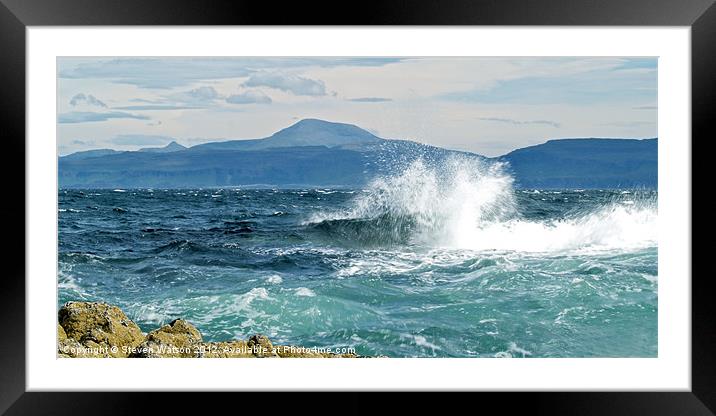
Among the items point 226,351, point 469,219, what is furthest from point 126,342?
point 469,219

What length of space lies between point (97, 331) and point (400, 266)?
2394 mm

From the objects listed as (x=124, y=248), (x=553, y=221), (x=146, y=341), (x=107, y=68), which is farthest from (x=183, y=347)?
(x=553, y=221)

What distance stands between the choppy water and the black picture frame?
5.22 feet

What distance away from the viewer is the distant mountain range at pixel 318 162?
502 centimetres

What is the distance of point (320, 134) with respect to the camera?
17.4ft

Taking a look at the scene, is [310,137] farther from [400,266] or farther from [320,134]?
[400,266]

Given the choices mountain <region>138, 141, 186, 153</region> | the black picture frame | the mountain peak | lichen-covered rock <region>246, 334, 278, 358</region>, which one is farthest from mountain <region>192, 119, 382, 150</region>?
the black picture frame

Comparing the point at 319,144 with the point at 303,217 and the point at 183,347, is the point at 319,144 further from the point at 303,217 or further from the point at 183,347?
the point at 183,347
